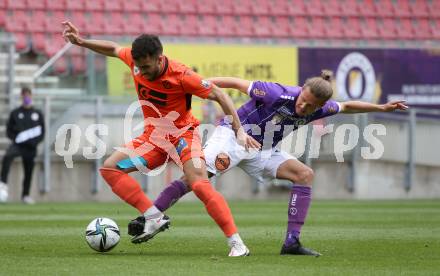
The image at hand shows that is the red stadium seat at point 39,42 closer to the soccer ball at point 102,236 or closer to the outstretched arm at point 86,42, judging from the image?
the outstretched arm at point 86,42

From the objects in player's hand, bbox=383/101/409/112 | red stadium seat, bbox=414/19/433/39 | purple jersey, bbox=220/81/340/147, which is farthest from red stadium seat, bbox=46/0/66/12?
player's hand, bbox=383/101/409/112

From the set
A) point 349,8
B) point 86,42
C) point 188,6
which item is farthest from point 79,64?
point 86,42

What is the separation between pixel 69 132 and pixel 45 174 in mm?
959

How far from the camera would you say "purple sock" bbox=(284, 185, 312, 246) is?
895 cm

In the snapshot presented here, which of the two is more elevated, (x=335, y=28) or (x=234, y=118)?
(x=335, y=28)

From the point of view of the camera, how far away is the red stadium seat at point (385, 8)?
25172 mm

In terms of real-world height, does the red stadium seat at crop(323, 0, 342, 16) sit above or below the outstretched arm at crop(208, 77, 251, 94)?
above

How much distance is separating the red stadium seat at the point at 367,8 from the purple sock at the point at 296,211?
1639cm

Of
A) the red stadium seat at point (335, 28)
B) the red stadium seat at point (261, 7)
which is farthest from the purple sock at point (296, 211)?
the red stadium seat at point (335, 28)

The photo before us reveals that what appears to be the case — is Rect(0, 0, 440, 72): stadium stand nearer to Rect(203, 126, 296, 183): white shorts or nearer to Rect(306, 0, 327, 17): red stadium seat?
Rect(306, 0, 327, 17): red stadium seat

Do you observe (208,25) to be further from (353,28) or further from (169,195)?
(169,195)

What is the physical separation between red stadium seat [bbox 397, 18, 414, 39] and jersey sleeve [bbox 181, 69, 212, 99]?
17.2 meters

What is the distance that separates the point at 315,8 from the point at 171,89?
16381mm

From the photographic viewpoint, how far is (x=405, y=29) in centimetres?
2523
